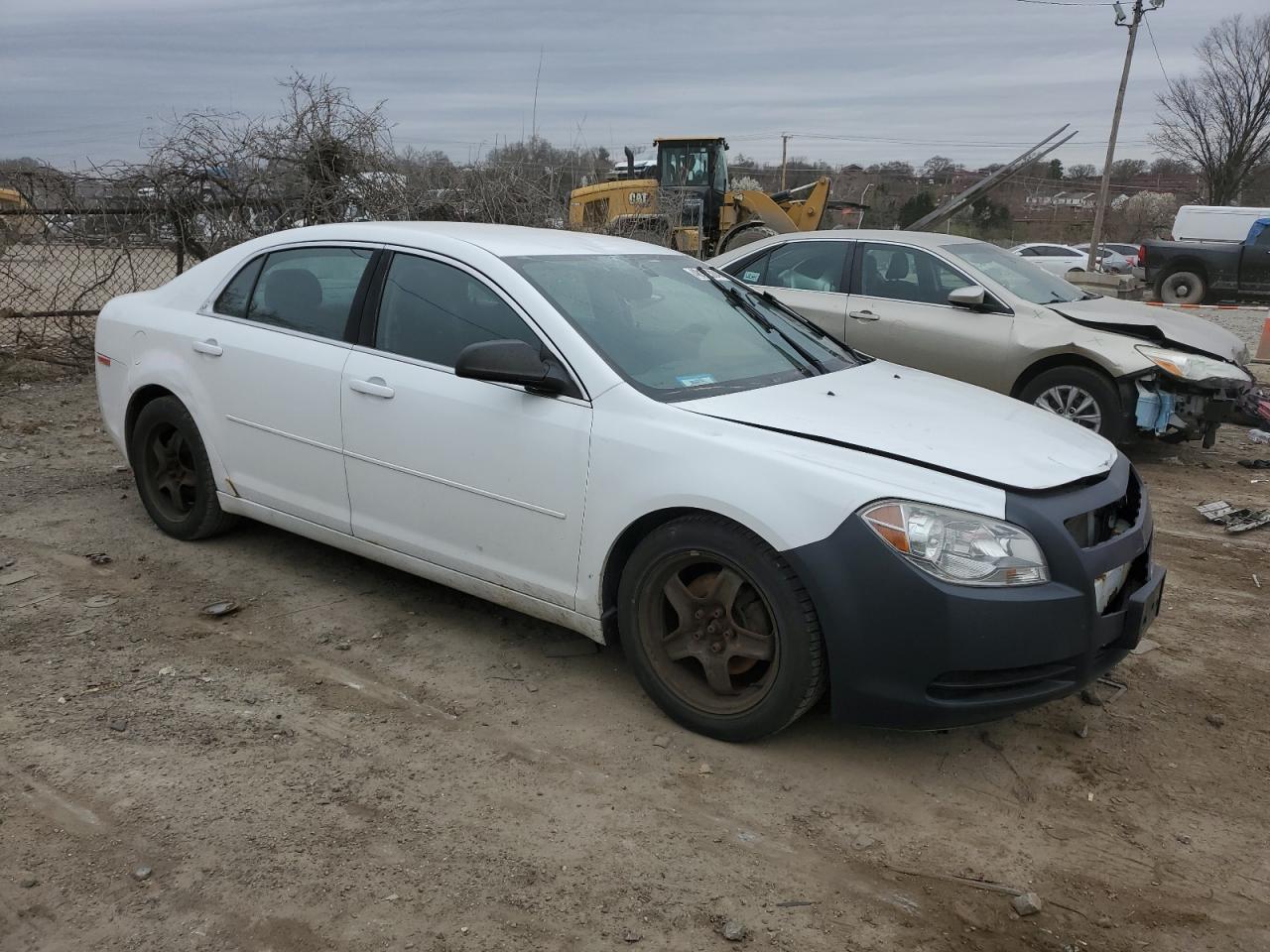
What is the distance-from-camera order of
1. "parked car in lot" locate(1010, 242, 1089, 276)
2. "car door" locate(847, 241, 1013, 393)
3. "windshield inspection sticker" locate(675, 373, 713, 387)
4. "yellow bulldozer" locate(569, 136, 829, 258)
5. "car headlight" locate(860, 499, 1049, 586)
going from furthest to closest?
"parked car in lot" locate(1010, 242, 1089, 276)
"yellow bulldozer" locate(569, 136, 829, 258)
"car door" locate(847, 241, 1013, 393)
"windshield inspection sticker" locate(675, 373, 713, 387)
"car headlight" locate(860, 499, 1049, 586)

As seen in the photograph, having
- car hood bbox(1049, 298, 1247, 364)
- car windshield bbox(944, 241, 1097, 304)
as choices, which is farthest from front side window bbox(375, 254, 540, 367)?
car hood bbox(1049, 298, 1247, 364)

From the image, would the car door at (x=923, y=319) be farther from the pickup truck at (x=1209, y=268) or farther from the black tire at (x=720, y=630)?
the pickup truck at (x=1209, y=268)

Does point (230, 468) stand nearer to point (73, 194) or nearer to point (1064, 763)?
point (1064, 763)

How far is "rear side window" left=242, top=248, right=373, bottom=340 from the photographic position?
4227 mm

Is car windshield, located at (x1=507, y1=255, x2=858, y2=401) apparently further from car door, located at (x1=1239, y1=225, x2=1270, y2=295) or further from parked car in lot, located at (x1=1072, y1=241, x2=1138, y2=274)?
parked car in lot, located at (x1=1072, y1=241, x2=1138, y2=274)

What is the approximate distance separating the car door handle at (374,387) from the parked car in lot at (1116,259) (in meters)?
27.2

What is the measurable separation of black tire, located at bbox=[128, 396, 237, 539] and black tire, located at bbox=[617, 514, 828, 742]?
8.03 feet

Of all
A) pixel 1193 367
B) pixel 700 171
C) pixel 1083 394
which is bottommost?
pixel 1083 394

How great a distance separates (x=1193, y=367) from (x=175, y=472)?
6528mm

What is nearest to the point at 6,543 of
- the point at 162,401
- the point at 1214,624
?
the point at 162,401

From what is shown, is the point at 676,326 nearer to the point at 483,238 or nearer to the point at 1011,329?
the point at 483,238

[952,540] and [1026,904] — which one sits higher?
[952,540]

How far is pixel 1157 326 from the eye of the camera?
7426mm

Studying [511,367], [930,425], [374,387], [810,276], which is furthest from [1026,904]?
[810,276]
